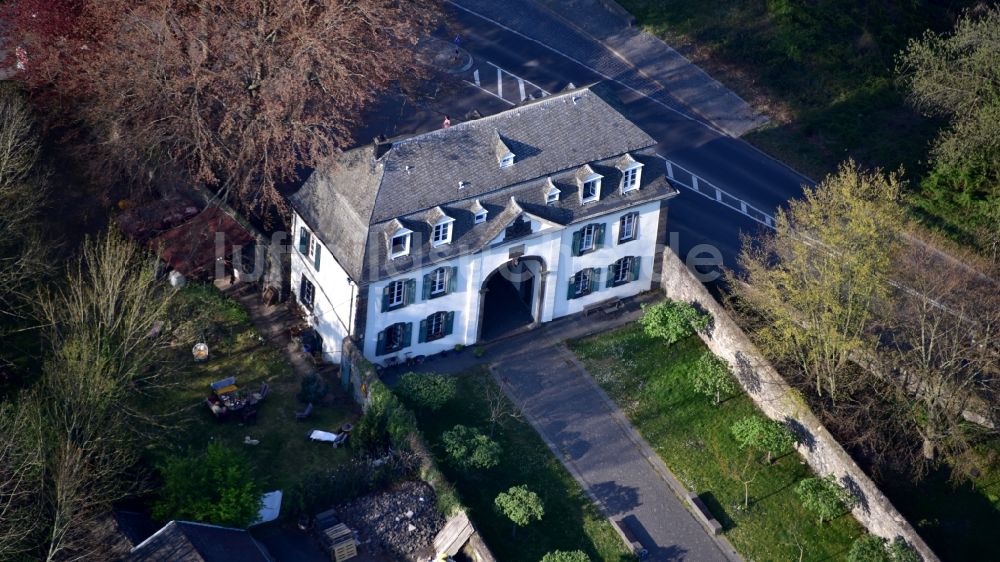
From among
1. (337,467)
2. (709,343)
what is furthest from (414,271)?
(709,343)

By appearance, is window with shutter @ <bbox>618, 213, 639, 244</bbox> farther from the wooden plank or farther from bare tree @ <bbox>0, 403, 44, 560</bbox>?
bare tree @ <bbox>0, 403, 44, 560</bbox>

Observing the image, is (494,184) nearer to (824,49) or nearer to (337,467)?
(337,467)

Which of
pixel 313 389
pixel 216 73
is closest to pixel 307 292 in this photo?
pixel 313 389

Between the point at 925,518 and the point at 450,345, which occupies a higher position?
the point at 450,345

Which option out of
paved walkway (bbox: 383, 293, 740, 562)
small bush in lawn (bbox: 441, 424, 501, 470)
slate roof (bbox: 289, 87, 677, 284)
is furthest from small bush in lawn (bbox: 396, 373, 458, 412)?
slate roof (bbox: 289, 87, 677, 284)

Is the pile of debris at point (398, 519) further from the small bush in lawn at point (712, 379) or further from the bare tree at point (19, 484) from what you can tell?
the small bush in lawn at point (712, 379)
